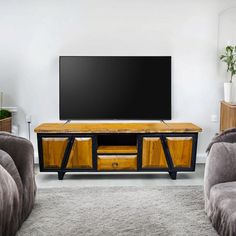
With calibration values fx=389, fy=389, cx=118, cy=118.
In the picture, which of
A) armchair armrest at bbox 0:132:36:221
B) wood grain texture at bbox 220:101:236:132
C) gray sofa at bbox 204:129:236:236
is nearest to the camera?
gray sofa at bbox 204:129:236:236

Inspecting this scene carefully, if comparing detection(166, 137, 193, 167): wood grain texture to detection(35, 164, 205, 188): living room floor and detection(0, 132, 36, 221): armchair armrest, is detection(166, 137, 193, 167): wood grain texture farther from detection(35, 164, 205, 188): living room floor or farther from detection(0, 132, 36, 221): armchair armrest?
detection(0, 132, 36, 221): armchair armrest

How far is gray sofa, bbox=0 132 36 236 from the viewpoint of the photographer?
2.71 meters

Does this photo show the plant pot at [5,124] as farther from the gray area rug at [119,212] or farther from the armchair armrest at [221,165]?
the armchair armrest at [221,165]

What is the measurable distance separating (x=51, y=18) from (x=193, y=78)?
6.63 ft

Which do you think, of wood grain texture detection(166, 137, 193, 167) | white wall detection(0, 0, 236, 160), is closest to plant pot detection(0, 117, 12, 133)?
white wall detection(0, 0, 236, 160)

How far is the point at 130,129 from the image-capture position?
14.9 feet

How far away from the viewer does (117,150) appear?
4.60m

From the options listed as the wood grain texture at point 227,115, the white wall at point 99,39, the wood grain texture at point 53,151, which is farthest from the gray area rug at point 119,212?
the white wall at point 99,39

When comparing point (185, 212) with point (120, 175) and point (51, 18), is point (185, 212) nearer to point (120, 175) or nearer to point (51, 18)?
point (120, 175)

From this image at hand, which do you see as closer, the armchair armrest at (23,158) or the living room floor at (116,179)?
the armchair armrest at (23,158)

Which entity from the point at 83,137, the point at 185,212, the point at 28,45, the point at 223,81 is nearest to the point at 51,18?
the point at 28,45

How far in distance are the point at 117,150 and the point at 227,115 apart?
1.45 meters

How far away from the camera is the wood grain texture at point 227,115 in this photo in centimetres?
468

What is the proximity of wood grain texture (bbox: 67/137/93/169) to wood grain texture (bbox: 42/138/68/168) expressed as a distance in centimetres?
12
